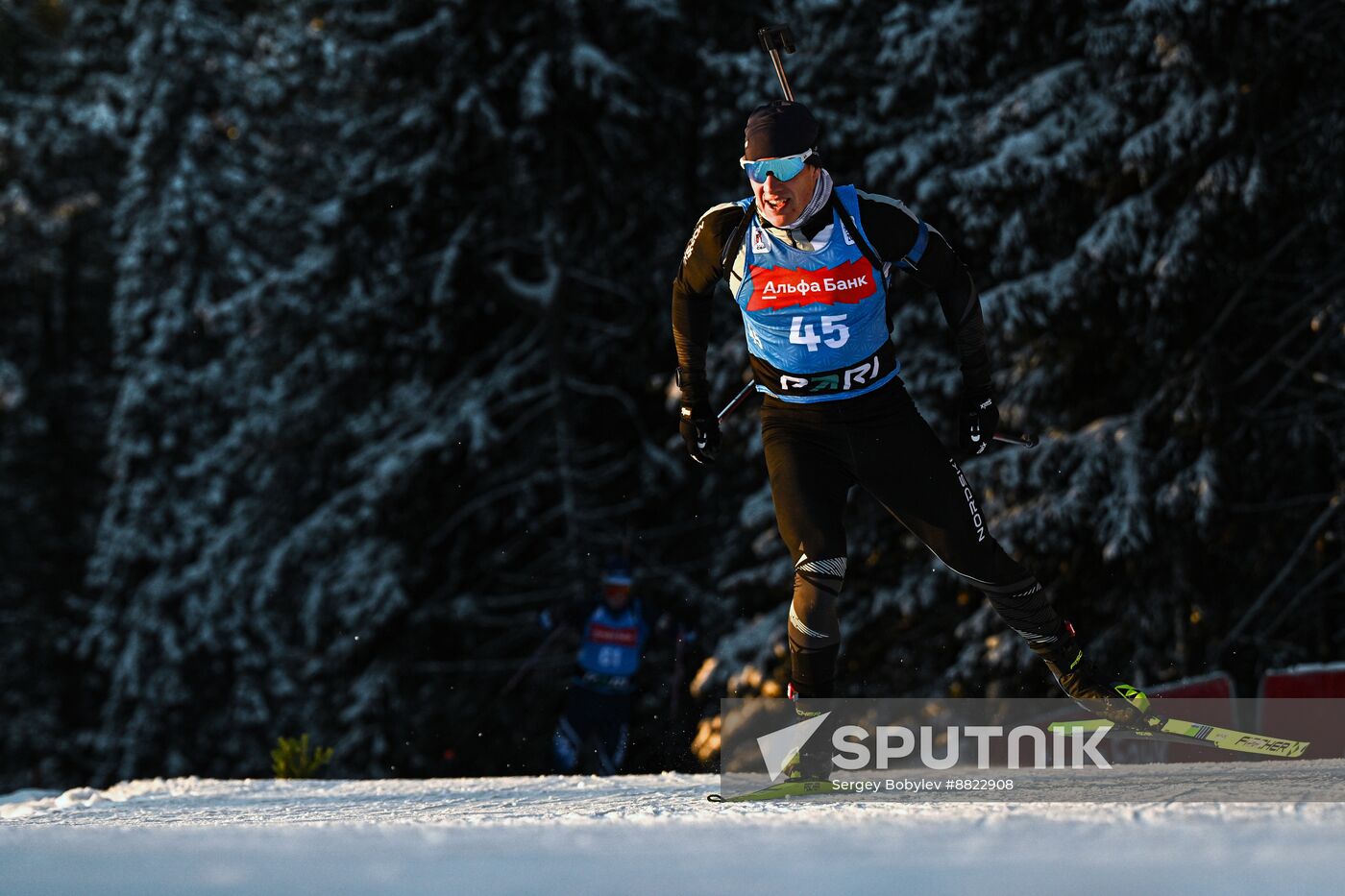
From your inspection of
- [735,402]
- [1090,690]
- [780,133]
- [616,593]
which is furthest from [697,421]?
[616,593]

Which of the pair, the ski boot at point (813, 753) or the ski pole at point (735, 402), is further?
the ski pole at point (735, 402)

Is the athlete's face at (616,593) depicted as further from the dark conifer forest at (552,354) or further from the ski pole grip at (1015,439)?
the ski pole grip at (1015,439)

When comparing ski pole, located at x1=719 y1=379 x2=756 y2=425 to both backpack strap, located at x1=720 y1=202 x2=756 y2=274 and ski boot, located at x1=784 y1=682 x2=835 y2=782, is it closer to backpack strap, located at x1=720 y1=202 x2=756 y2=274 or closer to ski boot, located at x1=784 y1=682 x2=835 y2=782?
backpack strap, located at x1=720 y1=202 x2=756 y2=274

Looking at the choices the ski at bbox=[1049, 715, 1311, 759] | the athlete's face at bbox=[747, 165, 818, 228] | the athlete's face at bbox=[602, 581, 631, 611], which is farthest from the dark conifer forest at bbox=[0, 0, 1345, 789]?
the athlete's face at bbox=[747, 165, 818, 228]

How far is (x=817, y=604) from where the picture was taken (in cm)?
516

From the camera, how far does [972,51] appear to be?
13.0 m

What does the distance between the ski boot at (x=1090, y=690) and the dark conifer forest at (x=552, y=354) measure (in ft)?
19.1

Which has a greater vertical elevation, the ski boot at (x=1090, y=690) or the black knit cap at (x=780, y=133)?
the black knit cap at (x=780, y=133)

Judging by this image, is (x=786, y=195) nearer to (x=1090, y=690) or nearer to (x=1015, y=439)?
(x=1015, y=439)

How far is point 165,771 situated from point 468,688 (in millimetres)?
6858

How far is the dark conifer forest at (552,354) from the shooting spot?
11734 millimetres

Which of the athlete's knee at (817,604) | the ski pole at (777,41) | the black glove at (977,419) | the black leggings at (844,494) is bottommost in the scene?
the athlete's knee at (817,604)

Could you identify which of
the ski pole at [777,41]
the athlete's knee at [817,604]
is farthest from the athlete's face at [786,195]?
the athlete's knee at [817,604]

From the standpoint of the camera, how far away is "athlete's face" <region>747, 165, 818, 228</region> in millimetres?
5090
